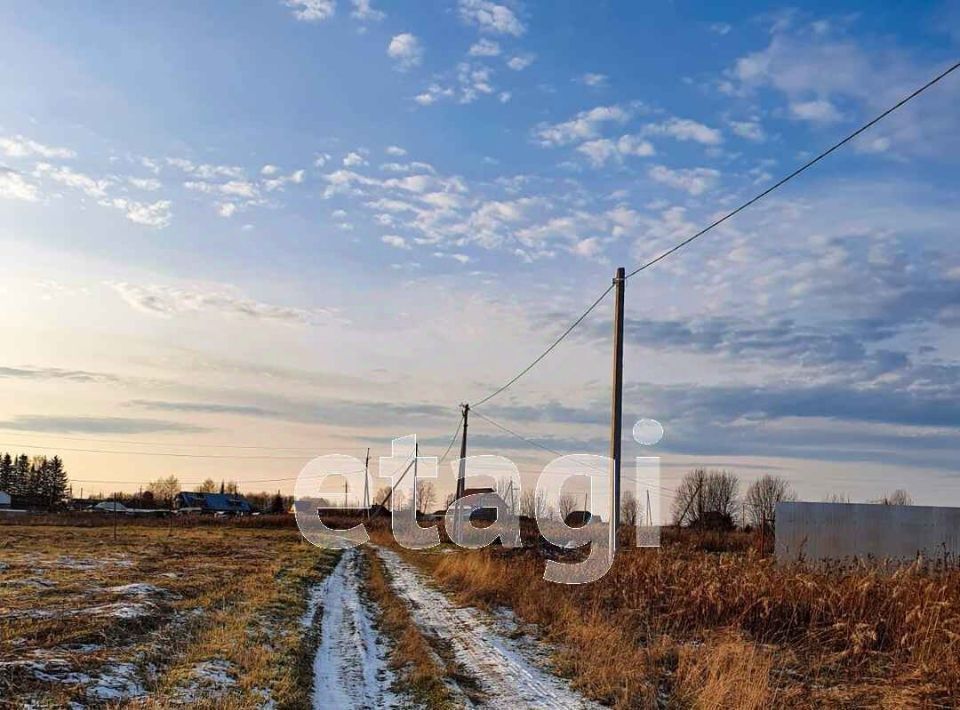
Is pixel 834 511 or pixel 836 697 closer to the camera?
pixel 836 697

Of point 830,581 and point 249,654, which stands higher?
point 830,581

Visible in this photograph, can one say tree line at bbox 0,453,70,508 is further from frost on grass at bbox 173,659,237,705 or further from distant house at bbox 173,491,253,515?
frost on grass at bbox 173,659,237,705

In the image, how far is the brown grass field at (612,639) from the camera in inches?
315

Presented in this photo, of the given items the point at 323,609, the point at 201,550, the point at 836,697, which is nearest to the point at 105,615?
the point at 323,609

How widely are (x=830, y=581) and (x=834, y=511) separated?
46.2ft

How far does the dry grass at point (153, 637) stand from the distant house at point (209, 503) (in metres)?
84.6

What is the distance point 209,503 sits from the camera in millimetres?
105688

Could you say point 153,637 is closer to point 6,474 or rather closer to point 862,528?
point 862,528

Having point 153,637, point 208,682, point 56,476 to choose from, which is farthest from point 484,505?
point 56,476

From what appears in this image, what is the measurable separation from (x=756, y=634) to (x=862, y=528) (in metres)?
15.4

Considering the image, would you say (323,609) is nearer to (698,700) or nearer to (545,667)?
(545,667)

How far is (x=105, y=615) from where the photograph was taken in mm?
11898

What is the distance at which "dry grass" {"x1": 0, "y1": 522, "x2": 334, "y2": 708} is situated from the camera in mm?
7973

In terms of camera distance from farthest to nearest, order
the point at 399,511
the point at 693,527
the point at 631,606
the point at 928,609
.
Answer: the point at 399,511 < the point at 693,527 < the point at 631,606 < the point at 928,609
